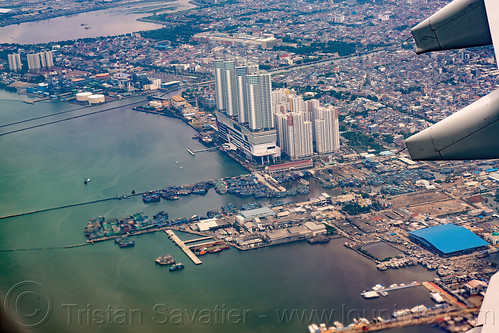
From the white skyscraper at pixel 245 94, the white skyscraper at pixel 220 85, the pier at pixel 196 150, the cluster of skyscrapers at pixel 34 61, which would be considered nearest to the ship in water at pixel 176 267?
the white skyscraper at pixel 245 94

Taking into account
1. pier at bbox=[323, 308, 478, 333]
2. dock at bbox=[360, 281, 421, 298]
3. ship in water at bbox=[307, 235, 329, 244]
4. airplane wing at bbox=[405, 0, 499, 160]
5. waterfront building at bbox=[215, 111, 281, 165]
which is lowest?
ship in water at bbox=[307, 235, 329, 244]

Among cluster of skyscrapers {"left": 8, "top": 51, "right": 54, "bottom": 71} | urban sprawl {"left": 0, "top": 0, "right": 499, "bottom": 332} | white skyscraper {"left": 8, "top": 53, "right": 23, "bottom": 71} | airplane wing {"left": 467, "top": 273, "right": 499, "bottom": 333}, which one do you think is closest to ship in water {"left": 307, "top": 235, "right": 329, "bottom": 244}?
urban sprawl {"left": 0, "top": 0, "right": 499, "bottom": 332}

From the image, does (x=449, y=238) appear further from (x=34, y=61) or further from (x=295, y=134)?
(x=34, y=61)

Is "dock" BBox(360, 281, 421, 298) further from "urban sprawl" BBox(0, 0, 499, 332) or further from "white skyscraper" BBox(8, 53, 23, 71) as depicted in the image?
"white skyscraper" BBox(8, 53, 23, 71)

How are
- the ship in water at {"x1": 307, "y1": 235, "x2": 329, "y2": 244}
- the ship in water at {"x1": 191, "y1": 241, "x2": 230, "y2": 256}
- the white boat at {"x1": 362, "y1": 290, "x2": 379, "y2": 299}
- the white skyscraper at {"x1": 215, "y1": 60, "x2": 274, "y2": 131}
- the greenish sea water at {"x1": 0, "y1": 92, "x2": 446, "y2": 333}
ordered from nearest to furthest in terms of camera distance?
the greenish sea water at {"x1": 0, "y1": 92, "x2": 446, "y2": 333} → the white boat at {"x1": 362, "y1": 290, "x2": 379, "y2": 299} → the ship in water at {"x1": 191, "y1": 241, "x2": 230, "y2": 256} → the ship in water at {"x1": 307, "y1": 235, "x2": 329, "y2": 244} → the white skyscraper at {"x1": 215, "y1": 60, "x2": 274, "y2": 131}

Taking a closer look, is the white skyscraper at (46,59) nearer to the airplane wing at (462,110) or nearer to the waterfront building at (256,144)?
the waterfront building at (256,144)

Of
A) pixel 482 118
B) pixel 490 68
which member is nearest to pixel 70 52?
pixel 490 68

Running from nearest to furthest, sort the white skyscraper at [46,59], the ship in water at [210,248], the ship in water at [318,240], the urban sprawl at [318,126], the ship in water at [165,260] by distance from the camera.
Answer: the ship in water at [165,260]
the urban sprawl at [318,126]
the ship in water at [210,248]
the ship in water at [318,240]
the white skyscraper at [46,59]
